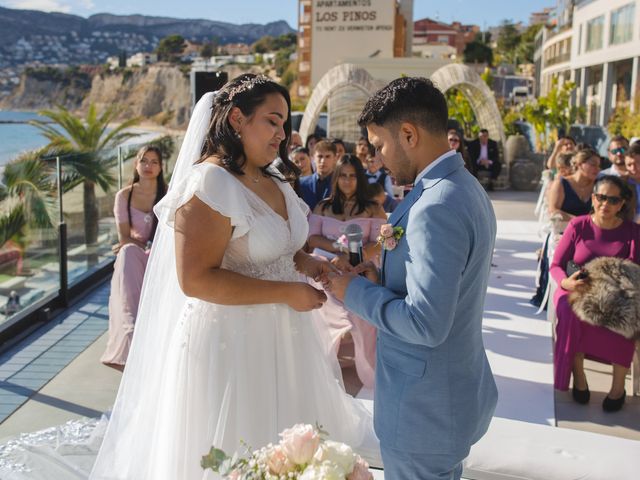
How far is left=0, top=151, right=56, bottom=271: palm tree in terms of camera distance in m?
5.66

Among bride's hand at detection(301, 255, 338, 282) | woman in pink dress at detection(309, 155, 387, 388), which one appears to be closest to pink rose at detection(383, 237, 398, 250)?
bride's hand at detection(301, 255, 338, 282)

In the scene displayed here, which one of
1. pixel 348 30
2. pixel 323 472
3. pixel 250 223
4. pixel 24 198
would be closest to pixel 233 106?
pixel 250 223

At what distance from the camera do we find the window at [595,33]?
39650mm

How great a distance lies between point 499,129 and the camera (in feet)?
51.7

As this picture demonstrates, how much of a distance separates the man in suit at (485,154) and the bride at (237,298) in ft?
39.5

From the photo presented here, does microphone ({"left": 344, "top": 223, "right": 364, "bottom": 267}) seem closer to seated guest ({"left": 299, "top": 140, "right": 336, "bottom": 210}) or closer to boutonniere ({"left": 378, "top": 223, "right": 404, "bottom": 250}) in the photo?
boutonniere ({"left": 378, "top": 223, "right": 404, "bottom": 250})

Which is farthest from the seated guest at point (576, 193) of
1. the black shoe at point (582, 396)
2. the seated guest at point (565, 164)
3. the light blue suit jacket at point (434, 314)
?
the light blue suit jacket at point (434, 314)

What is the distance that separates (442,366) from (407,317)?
22 centimetres

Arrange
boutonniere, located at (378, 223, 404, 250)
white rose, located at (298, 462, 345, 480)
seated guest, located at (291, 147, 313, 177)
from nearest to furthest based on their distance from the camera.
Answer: white rose, located at (298, 462, 345, 480)
boutonniere, located at (378, 223, 404, 250)
seated guest, located at (291, 147, 313, 177)

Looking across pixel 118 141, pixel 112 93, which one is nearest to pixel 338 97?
pixel 118 141

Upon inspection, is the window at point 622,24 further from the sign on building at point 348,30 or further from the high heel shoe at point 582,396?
the high heel shoe at point 582,396

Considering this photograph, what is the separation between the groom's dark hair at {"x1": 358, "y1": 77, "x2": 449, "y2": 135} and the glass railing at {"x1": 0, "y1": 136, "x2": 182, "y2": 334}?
184 inches

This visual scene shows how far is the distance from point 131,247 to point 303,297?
3.20 meters

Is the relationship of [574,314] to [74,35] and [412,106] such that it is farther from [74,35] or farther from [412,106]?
[74,35]
